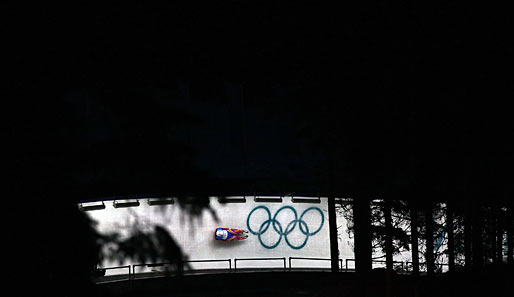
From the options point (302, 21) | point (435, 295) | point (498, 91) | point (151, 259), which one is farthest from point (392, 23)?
point (151, 259)

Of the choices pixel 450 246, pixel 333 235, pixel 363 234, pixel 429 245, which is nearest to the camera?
pixel 429 245

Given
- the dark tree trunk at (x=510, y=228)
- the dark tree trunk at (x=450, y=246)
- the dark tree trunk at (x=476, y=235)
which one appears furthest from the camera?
the dark tree trunk at (x=510, y=228)

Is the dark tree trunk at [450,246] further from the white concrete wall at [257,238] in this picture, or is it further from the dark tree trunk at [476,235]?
the white concrete wall at [257,238]

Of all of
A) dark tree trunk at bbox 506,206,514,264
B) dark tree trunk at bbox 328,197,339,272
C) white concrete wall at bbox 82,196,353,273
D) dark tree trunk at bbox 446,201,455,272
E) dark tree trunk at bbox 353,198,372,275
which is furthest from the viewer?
white concrete wall at bbox 82,196,353,273

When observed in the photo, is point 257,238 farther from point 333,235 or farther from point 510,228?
point 510,228

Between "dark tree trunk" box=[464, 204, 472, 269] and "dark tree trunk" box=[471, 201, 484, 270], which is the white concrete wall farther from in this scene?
"dark tree trunk" box=[471, 201, 484, 270]

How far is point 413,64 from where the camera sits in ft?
45.2

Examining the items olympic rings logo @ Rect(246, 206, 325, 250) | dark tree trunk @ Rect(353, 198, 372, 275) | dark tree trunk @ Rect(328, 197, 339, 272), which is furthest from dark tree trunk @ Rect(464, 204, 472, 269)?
olympic rings logo @ Rect(246, 206, 325, 250)

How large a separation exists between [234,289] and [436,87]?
9.57m

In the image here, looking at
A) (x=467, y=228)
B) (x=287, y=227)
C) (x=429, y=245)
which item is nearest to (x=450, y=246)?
(x=429, y=245)

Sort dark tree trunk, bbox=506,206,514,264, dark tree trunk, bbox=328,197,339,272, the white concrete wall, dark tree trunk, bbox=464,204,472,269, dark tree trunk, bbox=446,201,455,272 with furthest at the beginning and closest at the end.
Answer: the white concrete wall
dark tree trunk, bbox=328,197,339,272
dark tree trunk, bbox=506,206,514,264
dark tree trunk, bbox=464,204,472,269
dark tree trunk, bbox=446,201,455,272

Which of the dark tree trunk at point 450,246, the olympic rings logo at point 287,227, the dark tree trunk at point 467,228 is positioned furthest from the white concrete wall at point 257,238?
the dark tree trunk at point 450,246

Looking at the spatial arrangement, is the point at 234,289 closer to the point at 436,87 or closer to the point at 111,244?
the point at 436,87

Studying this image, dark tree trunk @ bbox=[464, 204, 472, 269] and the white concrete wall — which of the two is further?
the white concrete wall
